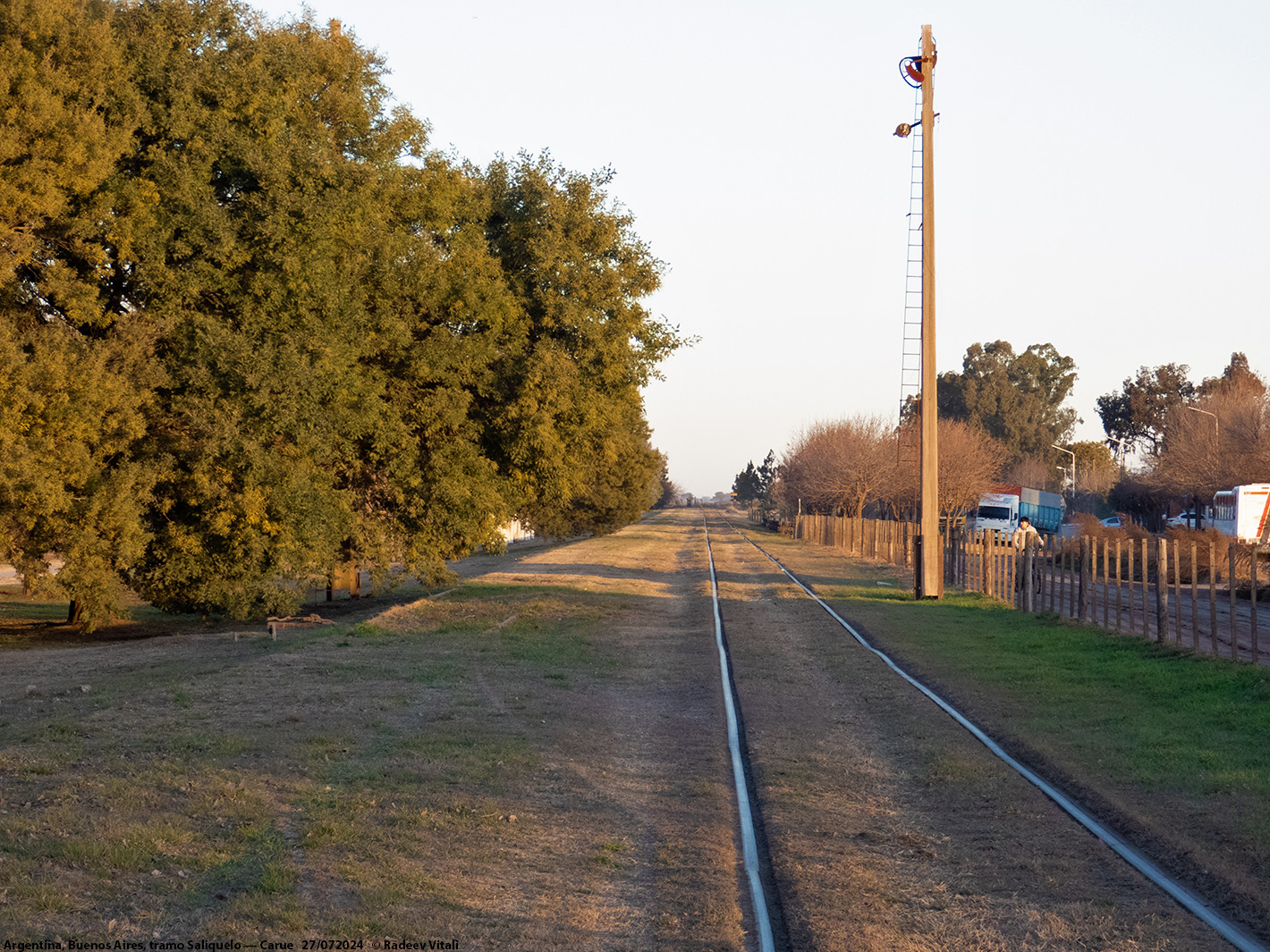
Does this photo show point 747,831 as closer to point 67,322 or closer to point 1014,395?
point 67,322

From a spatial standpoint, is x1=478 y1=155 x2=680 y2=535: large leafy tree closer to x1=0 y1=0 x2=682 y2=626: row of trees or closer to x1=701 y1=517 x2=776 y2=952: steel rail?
x1=0 y1=0 x2=682 y2=626: row of trees

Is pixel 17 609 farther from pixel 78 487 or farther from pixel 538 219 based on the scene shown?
pixel 538 219

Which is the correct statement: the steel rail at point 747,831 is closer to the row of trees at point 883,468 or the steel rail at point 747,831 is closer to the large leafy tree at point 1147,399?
the row of trees at point 883,468

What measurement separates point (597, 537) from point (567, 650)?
65050 millimetres

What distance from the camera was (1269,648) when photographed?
16922mm

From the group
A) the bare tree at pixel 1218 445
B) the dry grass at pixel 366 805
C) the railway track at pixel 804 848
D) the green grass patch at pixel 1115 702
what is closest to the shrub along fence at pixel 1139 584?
the green grass patch at pixel 1115 702

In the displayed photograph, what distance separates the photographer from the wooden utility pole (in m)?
25.8

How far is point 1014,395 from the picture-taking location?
12275 cm

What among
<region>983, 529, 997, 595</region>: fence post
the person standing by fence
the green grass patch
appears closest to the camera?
the green grass patch

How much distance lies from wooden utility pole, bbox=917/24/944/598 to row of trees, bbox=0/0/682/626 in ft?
23.9

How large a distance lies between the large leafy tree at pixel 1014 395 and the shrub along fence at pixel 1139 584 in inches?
3325

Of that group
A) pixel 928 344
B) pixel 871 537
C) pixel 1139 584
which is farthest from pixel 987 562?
pixel 871 537

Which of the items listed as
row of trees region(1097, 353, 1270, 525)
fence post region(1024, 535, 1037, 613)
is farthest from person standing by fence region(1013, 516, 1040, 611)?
row of trees region(1097, 353, 1270, 525)

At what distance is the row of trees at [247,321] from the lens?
1803 centimetres
